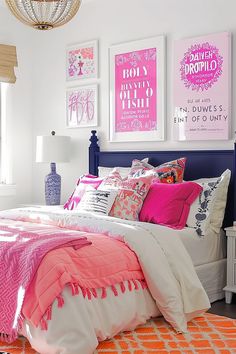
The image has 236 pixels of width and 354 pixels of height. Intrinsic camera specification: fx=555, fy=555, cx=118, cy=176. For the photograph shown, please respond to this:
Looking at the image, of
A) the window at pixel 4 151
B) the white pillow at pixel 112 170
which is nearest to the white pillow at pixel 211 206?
the white pillow at pixel 112 170

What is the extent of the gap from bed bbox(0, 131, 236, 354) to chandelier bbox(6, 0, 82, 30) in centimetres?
121

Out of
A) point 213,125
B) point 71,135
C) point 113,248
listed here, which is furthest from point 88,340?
point 71,135

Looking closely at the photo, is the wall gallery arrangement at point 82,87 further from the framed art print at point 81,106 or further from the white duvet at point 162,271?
the white duvet at point 162,271

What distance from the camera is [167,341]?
316 centimetres

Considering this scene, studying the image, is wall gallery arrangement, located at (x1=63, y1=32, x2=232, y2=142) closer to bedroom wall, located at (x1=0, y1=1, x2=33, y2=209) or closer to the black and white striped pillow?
bedroom wall, located at (x1=0, y1=1, x2=33, y2=209)

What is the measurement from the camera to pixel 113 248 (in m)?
3.28

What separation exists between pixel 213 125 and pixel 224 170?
0.37 meters

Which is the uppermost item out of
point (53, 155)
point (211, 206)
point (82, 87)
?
point (82, 87)

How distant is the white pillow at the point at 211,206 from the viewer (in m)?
4.05

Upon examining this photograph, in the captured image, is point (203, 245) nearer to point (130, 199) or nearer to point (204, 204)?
point (204, 204)

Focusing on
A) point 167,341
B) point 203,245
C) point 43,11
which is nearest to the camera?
point 43,11

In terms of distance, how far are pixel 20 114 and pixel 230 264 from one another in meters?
2.87

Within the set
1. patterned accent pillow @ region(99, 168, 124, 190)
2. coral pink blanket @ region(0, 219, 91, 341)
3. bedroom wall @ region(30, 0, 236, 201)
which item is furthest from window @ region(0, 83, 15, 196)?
coral pink blanket @ region(0, 219, 91, 341)

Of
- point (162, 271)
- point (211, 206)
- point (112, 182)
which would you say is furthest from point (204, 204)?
point (162, 271)
